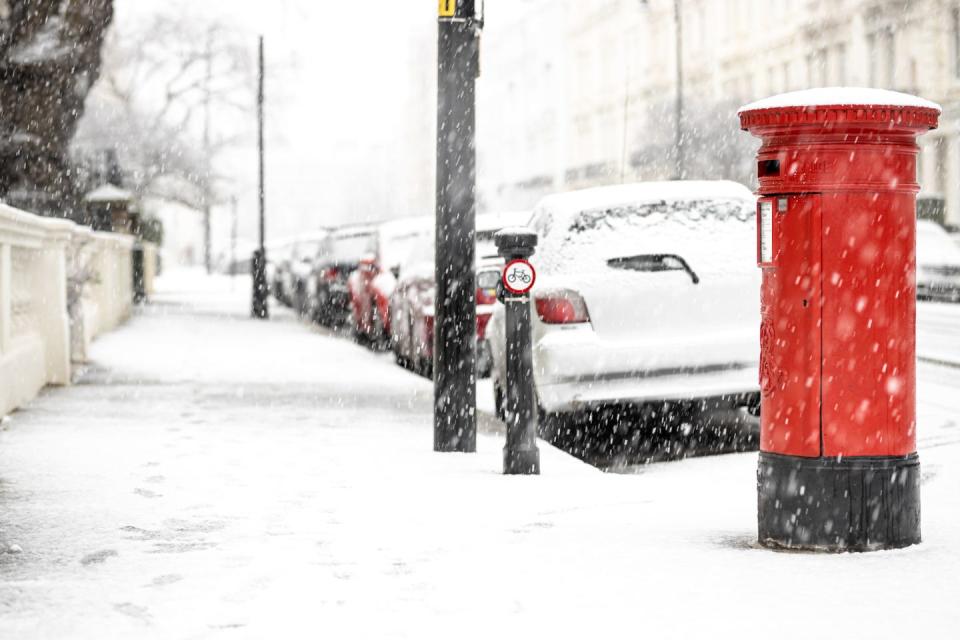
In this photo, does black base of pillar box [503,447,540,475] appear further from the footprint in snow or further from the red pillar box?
the footprint in snow

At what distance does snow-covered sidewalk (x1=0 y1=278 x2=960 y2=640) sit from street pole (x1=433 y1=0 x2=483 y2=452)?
287mm

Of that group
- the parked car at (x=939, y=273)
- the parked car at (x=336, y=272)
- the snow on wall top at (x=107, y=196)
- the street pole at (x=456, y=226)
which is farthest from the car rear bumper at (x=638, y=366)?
the snow on wall top at (x=107, y=196)

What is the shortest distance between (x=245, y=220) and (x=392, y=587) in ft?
425

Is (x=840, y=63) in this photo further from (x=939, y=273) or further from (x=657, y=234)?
(x=657, y=234)

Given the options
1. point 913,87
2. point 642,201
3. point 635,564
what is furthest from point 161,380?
point 913,87

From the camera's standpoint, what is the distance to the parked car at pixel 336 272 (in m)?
23.4

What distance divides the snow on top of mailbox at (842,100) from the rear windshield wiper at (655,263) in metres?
3.57

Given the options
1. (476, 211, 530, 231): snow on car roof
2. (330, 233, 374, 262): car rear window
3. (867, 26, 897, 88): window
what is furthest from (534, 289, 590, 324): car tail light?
(867, 26, 897, 88): window

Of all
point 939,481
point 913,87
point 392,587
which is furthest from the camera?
point 913,87

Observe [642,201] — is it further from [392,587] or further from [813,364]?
[392,587]

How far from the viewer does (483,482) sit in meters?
7.19

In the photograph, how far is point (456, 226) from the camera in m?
8.27

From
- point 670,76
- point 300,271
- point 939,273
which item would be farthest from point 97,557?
point 670,76

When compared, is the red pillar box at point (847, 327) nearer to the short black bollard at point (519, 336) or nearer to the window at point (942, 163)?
the short black bollard at point (519, 336)
